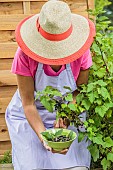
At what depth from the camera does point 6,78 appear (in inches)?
152

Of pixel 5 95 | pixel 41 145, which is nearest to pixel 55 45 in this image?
pixel 41 145

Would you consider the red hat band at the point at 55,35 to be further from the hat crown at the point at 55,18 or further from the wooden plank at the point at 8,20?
the wooden plank at the point at 8,20

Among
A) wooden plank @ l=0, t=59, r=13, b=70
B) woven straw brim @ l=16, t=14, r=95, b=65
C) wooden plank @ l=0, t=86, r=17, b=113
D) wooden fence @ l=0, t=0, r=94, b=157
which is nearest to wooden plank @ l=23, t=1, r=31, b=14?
wooden fence @ l=0, t=0, r=94, b=157

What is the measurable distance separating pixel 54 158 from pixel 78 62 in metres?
0.58

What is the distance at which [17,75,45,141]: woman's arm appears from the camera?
2969 millimetres

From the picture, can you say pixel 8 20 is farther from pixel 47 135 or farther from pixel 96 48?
pixel 47 135

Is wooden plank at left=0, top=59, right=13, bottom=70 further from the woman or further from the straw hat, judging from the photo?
the straw hat

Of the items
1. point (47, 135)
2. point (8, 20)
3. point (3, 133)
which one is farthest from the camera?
point (3, 133)

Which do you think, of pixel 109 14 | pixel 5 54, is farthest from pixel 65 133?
pixel 109 14

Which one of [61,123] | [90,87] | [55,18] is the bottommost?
[61,123]

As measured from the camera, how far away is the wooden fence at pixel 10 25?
3.83 metres

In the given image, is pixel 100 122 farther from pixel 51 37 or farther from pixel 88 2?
pixel 88 2

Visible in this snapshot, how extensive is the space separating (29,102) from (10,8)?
108cm

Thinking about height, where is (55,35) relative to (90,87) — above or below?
above
